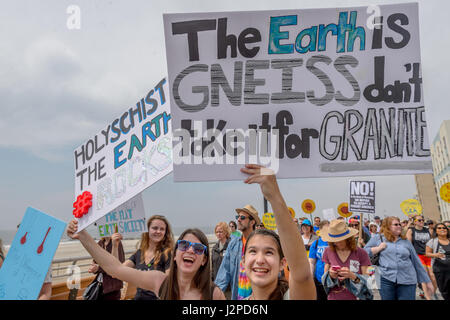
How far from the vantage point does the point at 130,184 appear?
234 cm

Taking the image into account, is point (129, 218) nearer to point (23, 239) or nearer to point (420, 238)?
point (23, 239)

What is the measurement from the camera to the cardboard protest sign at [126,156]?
2.29 metres

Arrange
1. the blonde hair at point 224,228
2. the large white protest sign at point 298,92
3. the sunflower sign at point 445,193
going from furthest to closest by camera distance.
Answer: the sunflower sign at point 445,193 < the blonde hair at point 224,228 < the large white protest sign at point 298,92

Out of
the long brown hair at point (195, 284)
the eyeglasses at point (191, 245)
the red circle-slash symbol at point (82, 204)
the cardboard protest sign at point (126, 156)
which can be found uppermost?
the cardboard protest sign at point (126, 156)

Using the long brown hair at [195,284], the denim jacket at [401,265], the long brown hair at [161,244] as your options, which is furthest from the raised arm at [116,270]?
the denim jacket at [401,265]

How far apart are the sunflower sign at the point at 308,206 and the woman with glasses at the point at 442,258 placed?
5981 millimetres

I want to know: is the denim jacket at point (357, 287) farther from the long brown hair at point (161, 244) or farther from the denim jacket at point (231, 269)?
the long brown hair at point (161, 244)

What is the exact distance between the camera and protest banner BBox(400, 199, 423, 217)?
10995 millimetres

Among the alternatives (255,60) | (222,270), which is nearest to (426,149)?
(255,60)

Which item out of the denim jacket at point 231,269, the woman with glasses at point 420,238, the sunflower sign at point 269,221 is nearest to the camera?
the denim jacket at point 231,269

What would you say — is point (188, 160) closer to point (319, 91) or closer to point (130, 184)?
point (130, 184)

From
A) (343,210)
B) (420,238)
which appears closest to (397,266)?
(420,238)

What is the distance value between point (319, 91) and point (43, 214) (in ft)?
7.08

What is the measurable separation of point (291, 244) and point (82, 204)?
162cm
